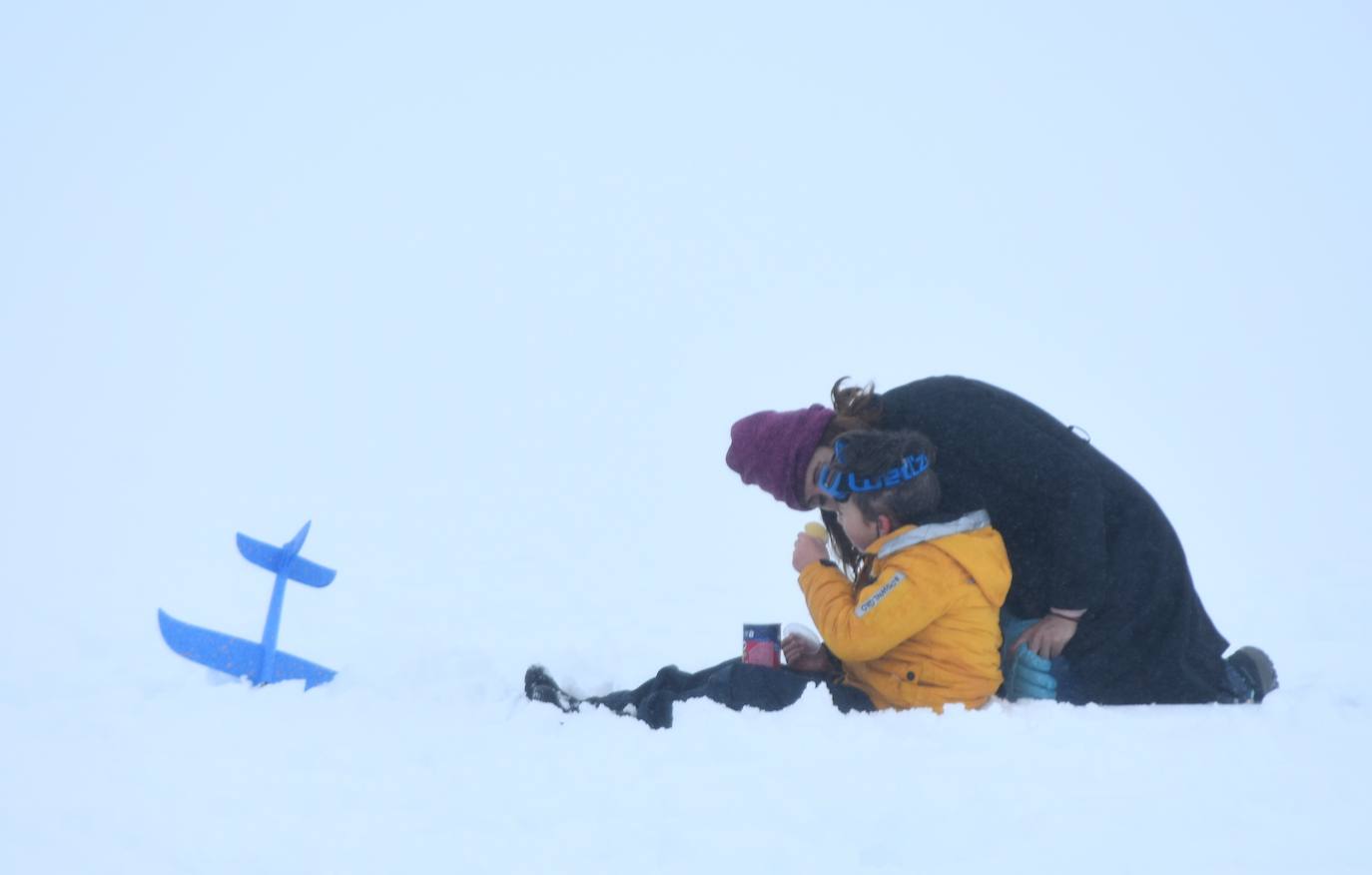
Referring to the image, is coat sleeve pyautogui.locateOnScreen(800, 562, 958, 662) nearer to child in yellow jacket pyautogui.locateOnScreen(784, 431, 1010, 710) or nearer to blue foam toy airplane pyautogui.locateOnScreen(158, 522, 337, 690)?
child in yellow jacket pyautogui.locateOnScreen(784, 431, 1010, 710)

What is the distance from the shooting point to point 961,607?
2.43 meters

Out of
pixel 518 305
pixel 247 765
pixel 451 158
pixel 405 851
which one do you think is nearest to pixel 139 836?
pixel 247 765

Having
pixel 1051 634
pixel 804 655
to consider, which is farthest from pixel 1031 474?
pixel 804 655

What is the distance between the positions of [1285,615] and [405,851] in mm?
4426

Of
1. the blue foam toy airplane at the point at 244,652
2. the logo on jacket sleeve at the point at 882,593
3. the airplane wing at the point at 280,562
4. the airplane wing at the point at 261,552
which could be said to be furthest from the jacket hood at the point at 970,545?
the airplane wing at the point at 261,552

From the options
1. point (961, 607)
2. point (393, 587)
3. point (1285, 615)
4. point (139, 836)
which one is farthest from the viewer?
point (393, 587)

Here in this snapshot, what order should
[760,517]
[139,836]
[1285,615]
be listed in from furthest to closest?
[760,517], [1285,615], [139,836]

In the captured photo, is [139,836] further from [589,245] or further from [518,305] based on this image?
[589,245]

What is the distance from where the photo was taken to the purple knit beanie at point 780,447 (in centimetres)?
261

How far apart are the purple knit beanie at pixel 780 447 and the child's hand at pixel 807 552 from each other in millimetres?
108

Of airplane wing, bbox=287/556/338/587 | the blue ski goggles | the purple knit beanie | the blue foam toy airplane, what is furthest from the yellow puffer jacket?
airplane wing, bbox=287/556/338/587

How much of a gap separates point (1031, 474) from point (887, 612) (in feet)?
1.60

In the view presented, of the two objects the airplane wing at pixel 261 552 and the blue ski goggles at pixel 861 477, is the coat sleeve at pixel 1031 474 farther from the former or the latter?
the airplane wing at pixel 261 552

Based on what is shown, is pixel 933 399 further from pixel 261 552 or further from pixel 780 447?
pixel 261 552
